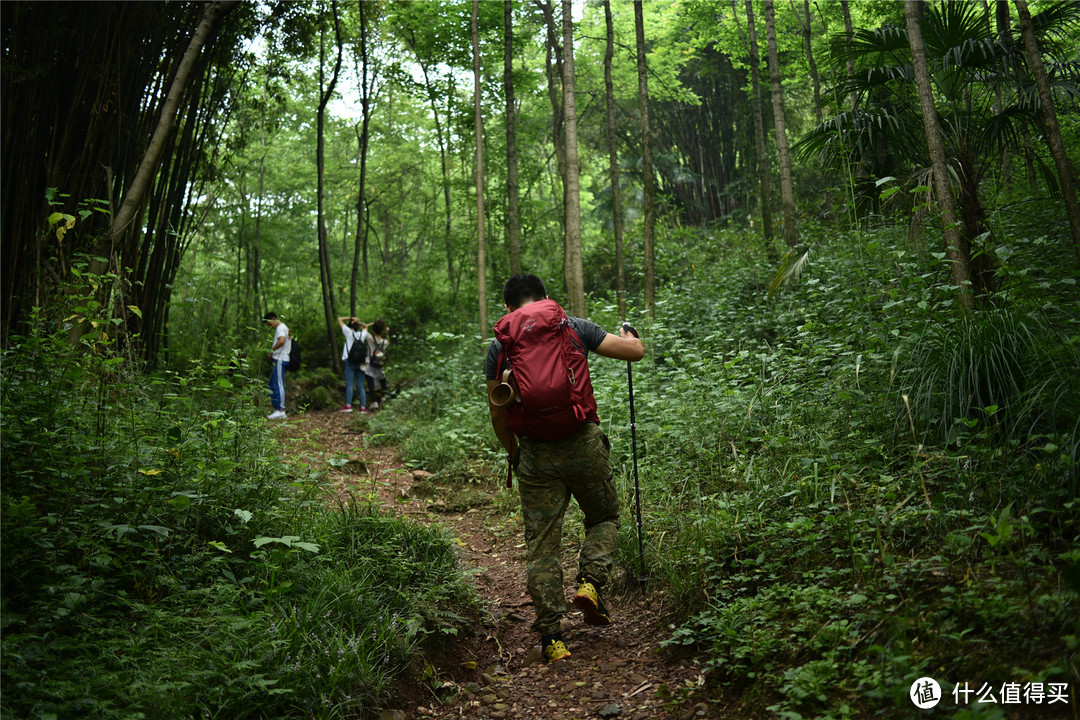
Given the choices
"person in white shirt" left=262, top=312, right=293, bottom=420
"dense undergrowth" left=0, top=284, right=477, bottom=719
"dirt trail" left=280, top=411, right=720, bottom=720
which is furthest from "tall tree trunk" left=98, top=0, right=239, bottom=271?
"dirt trail" left=280, top=411, right=720, bottom=720

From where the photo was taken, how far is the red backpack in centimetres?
345

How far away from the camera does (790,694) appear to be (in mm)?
2455

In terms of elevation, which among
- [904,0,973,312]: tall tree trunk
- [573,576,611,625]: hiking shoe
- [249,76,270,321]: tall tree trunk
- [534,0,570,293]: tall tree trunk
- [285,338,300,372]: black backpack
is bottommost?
[573,576,611,625]: hiking shoe

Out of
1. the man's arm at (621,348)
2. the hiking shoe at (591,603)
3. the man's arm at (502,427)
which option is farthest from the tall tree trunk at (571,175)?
the hiking shoe at (591,603)

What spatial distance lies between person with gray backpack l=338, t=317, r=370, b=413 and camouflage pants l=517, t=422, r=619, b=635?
8.18 m

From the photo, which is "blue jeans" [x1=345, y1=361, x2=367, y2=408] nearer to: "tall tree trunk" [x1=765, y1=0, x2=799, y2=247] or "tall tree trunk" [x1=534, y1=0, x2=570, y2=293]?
"tall tree trunk" [x1=534, y1=0, x2=570, y2=293]

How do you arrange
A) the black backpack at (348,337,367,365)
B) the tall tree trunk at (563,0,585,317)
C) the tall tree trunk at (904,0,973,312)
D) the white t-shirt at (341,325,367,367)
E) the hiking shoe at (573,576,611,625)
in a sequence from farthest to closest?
the white t-shirt at (341,325,367,367)
the black backpack at (348,337,367,365)
the tall tree trunk at (563,0,585,317)
the tall tree trunk at (904,0,973,312)
the hiking shoe at (573,576,611,625)

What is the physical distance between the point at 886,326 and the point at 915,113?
3.11 m

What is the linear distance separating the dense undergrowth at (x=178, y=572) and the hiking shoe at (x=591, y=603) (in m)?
0.73

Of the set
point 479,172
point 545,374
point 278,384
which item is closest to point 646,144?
point 479,172

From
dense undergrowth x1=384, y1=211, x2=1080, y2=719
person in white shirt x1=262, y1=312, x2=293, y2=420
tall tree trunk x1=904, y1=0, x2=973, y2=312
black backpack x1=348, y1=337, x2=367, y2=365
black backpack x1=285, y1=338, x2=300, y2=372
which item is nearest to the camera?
dense undergrowth x1=384, y1=211, x2=1080, y2=719

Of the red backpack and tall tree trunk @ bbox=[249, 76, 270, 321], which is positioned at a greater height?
tall tree trunk @ bbox=[249, 76, 270, 321]

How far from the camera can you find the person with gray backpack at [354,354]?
37.0 ft

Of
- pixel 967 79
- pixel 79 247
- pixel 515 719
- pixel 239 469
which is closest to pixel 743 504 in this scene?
pixel 515 719
